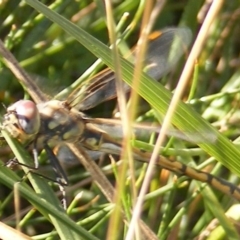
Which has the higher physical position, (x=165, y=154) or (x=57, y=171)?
(x=57, y=171)

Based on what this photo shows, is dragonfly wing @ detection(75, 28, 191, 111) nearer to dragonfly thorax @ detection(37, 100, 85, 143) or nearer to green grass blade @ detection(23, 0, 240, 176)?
dragonfly thorax @ detection(37, 100, 85, 143)

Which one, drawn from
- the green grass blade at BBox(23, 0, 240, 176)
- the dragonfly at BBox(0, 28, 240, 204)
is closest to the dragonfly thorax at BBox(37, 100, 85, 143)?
the dragonfly at BBox(0, 28, 240, 204)

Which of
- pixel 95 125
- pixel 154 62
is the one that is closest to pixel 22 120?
pixel 95 125

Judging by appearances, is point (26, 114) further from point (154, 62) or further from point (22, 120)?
point (154, 62)

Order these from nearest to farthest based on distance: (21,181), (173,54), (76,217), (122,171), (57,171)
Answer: (122,171) → (21,181) → (57,171) → (173,54) → (76,217)

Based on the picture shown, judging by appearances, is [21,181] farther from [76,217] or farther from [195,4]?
[195,4]

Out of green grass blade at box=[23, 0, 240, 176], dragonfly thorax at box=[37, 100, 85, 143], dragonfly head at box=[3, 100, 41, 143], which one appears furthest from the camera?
dragonfly thorax at box=[37, 100, 85, 143]

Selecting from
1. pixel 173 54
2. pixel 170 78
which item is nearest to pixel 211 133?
pixel 173 54
